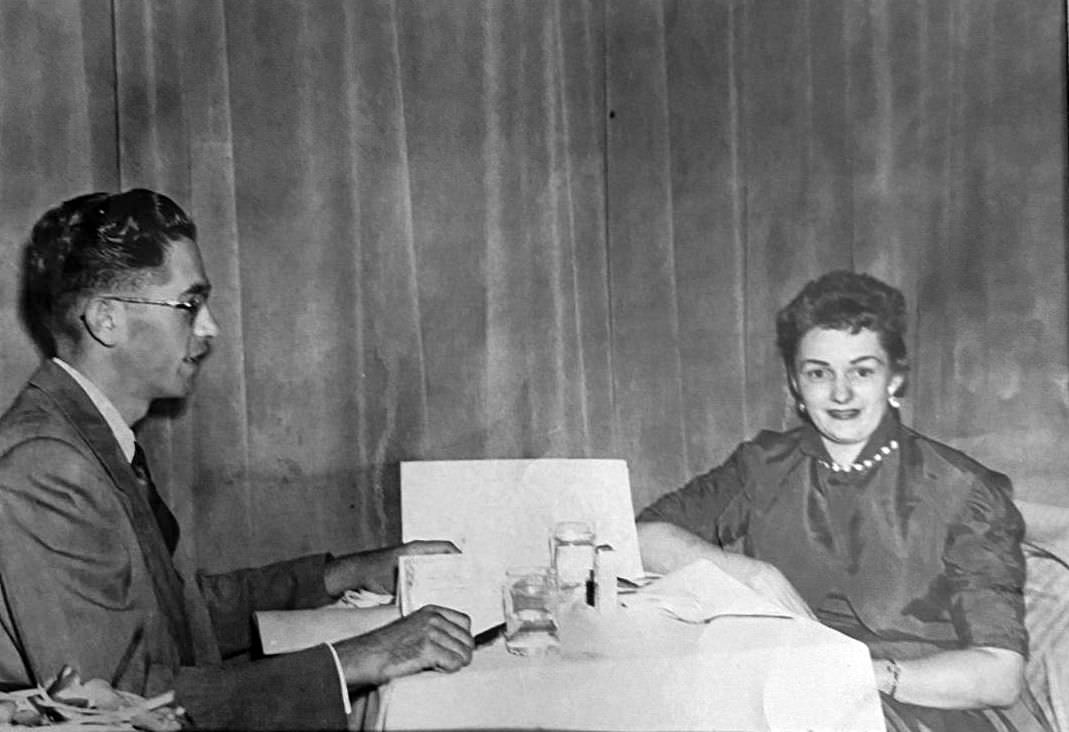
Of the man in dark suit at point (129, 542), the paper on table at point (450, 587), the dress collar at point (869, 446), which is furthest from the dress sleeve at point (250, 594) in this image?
the dress collar at point (869, 446)

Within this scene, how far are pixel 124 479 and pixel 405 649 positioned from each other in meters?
0.39

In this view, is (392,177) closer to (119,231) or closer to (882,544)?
(119,231)

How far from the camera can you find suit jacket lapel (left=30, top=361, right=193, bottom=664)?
1448 millimetres

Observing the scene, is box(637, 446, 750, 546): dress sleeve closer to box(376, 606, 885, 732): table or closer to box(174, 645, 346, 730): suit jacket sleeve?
box(376, 606, 885, 732): table

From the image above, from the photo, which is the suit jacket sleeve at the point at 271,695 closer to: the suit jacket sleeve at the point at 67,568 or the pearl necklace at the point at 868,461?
the suit jacket sleeve at the point at 67,568

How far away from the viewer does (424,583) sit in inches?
59.2

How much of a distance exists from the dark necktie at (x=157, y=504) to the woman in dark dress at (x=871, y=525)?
58cm

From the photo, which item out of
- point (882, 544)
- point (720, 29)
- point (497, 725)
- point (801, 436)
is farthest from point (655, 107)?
point (497, 725)

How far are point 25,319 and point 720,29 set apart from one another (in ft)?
3.11

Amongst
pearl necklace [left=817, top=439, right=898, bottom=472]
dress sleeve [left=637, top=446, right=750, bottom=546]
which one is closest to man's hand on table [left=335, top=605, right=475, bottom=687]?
dress sleeve [left=637, top=446, right=750, bottom=546]

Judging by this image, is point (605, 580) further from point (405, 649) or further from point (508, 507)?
point (405, 649)

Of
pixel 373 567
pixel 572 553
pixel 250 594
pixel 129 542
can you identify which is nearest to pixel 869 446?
pixel 572 553

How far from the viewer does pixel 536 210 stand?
5.22ft

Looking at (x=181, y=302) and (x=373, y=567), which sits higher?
(x=181, y=302)
